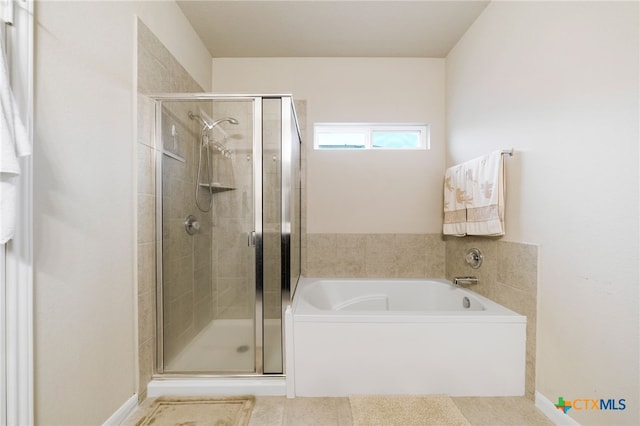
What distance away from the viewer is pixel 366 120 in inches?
106

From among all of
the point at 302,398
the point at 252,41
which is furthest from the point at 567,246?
the point at 252,41

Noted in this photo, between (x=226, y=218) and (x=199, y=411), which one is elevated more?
(x=226, y=218)

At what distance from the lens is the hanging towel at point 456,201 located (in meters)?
2.15

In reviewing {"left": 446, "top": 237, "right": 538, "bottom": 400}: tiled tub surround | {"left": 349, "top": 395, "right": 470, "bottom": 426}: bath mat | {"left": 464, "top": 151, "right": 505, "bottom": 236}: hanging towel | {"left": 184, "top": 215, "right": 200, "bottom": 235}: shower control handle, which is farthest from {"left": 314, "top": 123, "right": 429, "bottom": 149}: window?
{"left": 349, "top": 395, "right": 470, "bottom": 426}: bath mat

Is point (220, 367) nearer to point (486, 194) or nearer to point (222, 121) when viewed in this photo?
point (222, 121)

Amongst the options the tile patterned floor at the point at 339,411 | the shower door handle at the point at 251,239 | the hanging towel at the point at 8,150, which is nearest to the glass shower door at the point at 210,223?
the shower door handle at the point at 251,239

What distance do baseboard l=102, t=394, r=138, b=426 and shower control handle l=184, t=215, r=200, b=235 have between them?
922 millimetres

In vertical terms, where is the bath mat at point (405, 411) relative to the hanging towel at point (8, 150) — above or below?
below

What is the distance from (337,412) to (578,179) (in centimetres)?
165

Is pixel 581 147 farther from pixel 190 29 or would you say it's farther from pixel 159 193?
pixel 190 29

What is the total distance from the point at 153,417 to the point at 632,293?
2226 millimetres

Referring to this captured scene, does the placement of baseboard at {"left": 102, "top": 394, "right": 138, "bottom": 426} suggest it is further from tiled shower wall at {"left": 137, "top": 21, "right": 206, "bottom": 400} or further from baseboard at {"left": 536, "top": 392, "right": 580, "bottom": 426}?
baseboard at {"left": 536, "top": 392, "right": 580, "bottom": 426}

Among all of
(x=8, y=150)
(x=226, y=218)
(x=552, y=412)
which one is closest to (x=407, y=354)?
(x=552, y=412)

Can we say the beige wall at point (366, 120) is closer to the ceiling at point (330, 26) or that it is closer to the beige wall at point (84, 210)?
the ceiling at point (330, 26)
